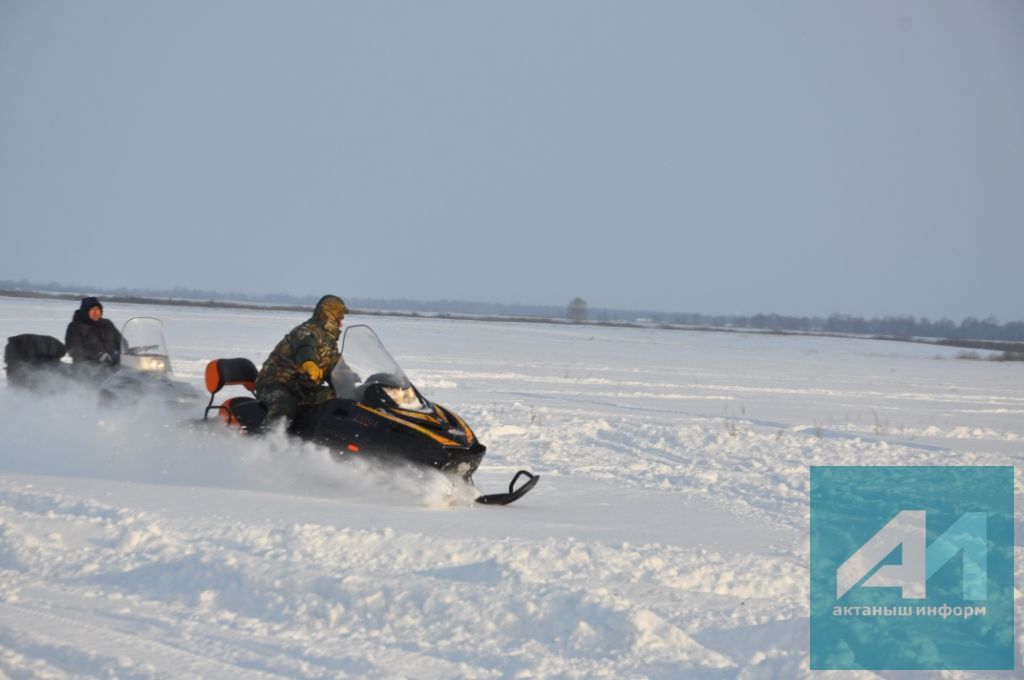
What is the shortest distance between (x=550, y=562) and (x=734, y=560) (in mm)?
1164

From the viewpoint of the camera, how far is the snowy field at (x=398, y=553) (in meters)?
4.06

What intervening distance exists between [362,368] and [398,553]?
2411 millimetres

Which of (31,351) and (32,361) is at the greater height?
(31,351)

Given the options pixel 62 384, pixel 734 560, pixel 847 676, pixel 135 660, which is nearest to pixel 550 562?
pixel 734 560

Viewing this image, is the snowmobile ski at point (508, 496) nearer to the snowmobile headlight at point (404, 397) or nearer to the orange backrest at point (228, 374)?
the snowmobile headlight at point (404, 397)

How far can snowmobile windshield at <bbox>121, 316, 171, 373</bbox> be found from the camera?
9.70 metres

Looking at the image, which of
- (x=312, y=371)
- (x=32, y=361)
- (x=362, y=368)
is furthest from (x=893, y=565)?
(x=32, y=361)

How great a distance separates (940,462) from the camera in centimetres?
1047

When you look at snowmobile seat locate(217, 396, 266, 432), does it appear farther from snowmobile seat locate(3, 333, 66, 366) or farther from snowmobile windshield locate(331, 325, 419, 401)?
snowmobile seat locate(3, 333, 66, 366)

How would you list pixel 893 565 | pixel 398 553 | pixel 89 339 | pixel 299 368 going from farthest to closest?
pixel 89 339 < pixel 299 368 < pixel 893 565 < pixel 398 553

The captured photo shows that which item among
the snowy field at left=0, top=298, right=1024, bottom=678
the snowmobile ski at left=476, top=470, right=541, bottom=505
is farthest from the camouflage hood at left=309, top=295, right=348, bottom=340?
the snowmobile ski at left=476, top=470, right=541, bottom=505

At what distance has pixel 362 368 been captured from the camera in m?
7.50

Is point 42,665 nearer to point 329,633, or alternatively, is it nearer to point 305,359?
point 329,633

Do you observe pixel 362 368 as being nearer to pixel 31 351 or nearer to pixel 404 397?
pixel 404 397
